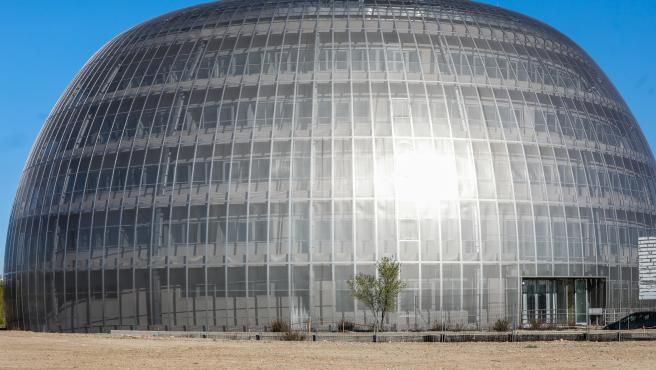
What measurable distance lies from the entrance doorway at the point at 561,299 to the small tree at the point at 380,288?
8476 mm

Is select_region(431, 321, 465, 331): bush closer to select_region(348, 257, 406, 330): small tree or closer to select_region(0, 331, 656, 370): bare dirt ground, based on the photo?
select_region(348, 257, 406, 330): small tree

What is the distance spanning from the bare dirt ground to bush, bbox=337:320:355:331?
9322mm

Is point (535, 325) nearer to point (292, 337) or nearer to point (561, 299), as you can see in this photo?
point (561, 299)

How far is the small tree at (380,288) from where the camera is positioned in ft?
192

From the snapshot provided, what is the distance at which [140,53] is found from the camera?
7050 cm

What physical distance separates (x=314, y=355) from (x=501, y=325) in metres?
21.3

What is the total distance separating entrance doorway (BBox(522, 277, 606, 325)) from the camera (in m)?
63.3

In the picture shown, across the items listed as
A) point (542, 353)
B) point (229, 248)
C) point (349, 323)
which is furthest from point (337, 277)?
point (542, 353)

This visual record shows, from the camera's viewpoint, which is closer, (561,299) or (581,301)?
(561,299)

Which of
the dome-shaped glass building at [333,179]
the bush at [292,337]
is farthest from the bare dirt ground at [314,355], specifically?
the dome-shaped glass building at [333,179]

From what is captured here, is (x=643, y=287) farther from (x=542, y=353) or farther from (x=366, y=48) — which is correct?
(x=366, y=48)

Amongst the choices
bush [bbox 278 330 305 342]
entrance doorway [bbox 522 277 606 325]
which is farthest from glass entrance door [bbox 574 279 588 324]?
bush [bbox 278 330 305 342]

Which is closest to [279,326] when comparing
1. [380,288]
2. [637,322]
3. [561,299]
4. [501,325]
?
[380,288]

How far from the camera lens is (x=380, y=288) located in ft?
192
